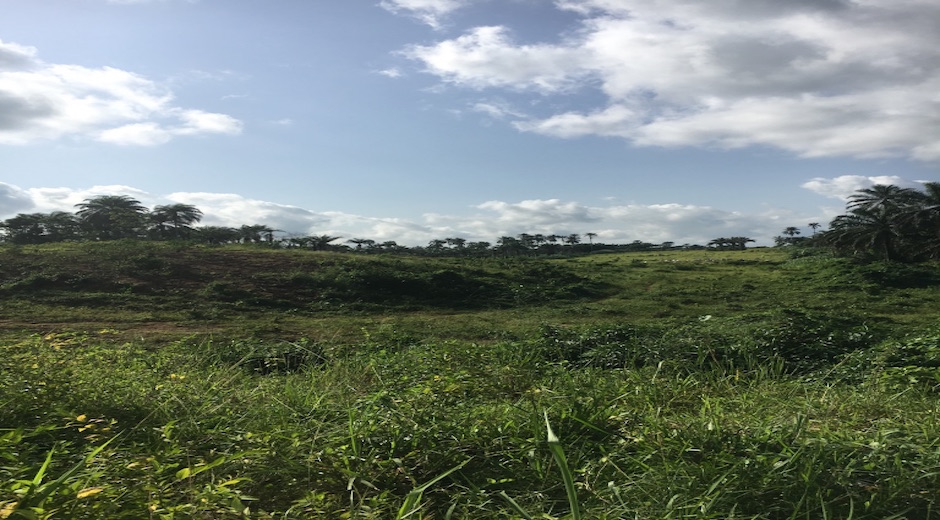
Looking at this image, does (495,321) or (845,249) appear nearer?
(495,321)

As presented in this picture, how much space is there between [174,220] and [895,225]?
4016 centimetres

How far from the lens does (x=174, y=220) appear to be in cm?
3838

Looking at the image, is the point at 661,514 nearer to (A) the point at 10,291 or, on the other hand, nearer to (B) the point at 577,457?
(B) the point at 577,457

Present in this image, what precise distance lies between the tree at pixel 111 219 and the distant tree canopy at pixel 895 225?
3785 cm

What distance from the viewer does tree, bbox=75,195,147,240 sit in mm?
34125

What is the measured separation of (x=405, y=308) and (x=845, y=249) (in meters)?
23.0

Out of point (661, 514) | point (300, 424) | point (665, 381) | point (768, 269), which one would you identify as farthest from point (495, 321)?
point (768, 269)

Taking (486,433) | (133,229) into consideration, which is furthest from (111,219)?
(486,433)

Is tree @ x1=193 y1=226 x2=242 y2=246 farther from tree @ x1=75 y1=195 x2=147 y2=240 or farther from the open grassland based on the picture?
the open grassland

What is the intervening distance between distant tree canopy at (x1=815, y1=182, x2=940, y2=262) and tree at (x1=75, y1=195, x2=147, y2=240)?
37.8 m

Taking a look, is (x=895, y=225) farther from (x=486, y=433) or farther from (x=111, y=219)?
(x=111, y=219)

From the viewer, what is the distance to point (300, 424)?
3227 mm

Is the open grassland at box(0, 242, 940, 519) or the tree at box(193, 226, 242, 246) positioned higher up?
the tree at box(193, 226, 242, 246)

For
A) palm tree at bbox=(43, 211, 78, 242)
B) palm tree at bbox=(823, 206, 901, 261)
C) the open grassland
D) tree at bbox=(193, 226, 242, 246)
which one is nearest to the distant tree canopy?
palm tree at bbox=(823, 206, 901, 261)
